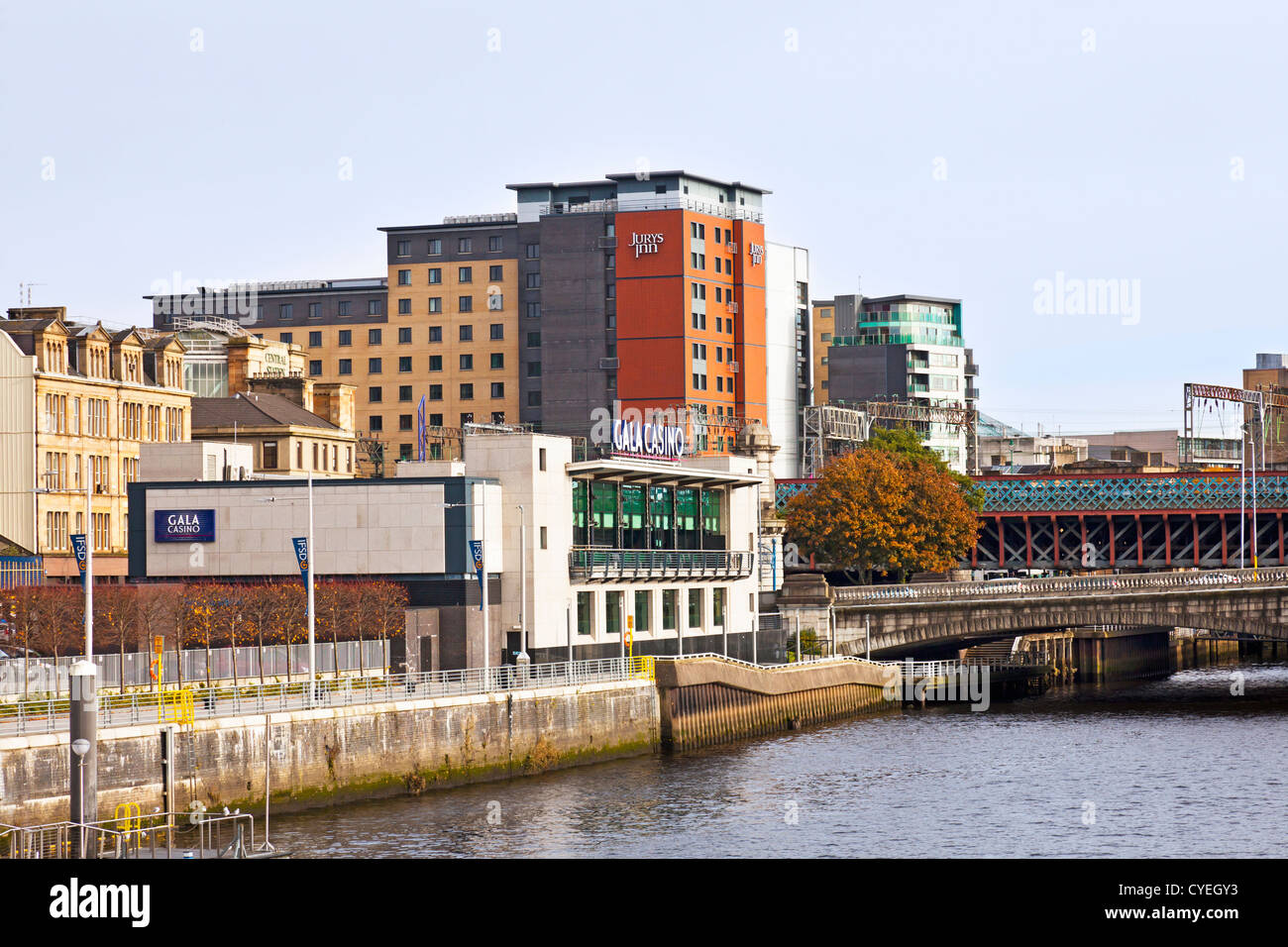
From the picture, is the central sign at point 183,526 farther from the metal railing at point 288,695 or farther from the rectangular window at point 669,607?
the rectangular window at point 669,607

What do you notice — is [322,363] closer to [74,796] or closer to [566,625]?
[566,625]

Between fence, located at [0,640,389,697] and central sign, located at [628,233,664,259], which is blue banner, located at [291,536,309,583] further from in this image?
central sign, located at [628,233,664,259]

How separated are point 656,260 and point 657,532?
71753 mm

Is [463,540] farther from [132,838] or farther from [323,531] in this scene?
[132,838]

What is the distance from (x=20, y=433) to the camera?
364 ft

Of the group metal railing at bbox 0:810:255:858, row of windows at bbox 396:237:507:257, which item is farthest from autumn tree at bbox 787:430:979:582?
metal railing at bbox 0:810:255:858

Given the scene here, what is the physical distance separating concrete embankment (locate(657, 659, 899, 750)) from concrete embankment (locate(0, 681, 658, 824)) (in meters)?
2.06

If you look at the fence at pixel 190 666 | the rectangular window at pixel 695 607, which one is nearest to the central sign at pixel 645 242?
the rectangular window at pixel 695 607

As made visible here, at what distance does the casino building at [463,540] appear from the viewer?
88500 millimetres

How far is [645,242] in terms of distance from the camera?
17450 centimetres

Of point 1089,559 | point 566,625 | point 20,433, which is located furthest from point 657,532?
point 1089,559

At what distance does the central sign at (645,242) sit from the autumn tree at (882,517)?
3598 centimetres

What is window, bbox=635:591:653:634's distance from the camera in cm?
10206
